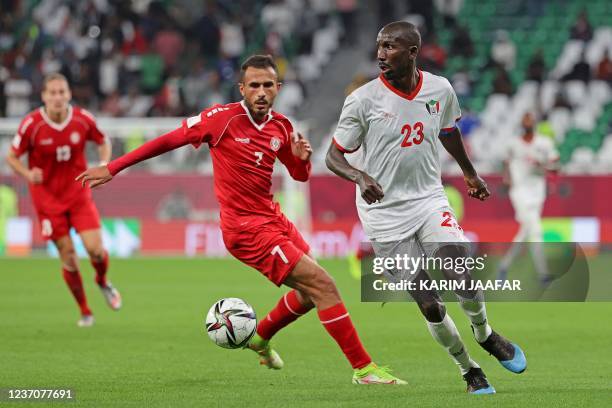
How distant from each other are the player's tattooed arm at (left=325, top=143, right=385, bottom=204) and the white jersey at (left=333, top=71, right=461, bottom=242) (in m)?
0.07

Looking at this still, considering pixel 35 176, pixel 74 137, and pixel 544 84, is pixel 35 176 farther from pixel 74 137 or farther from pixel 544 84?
pixel 544 84

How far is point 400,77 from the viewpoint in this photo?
8.13 metres

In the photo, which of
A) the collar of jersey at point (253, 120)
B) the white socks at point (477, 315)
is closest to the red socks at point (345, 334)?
the white socks at point (477, 315)

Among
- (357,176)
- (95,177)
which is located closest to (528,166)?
(357,176)

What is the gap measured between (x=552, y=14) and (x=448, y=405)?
22608 mm

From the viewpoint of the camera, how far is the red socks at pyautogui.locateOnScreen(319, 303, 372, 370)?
27.8ft

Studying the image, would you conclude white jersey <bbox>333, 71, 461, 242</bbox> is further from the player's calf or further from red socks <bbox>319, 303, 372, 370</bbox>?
the player's calf

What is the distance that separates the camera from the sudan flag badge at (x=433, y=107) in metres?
8.19

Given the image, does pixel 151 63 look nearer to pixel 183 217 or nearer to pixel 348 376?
pixel 183 217

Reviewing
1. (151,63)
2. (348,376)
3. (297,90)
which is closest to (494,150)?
(297,90)

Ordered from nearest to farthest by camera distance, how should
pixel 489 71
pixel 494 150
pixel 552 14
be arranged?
pixel 494 150 < pixel 489 71 < pixel 552 14

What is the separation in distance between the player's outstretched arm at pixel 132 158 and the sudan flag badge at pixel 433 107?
168 cm

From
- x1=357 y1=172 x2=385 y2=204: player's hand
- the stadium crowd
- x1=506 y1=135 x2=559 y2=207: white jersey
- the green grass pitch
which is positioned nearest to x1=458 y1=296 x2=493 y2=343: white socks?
the green grass pitch

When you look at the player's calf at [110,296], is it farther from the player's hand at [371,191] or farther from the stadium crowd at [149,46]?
the stadium crowd at [149,46]
